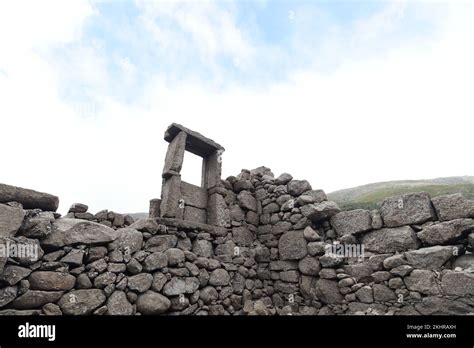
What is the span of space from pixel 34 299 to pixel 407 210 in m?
5.60

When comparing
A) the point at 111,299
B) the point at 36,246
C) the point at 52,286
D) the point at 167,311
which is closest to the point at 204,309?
the point at 167,311

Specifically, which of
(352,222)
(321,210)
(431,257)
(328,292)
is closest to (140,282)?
(328,292)

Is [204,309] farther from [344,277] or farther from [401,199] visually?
[401,199]

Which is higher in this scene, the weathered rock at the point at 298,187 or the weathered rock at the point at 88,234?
the weathered rock at the point at 298,187

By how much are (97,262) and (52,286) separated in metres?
0.57

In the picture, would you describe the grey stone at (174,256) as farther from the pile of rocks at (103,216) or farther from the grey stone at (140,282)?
the pile of rocks at (103,216)

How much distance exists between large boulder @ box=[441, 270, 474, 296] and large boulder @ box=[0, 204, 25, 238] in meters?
5.77

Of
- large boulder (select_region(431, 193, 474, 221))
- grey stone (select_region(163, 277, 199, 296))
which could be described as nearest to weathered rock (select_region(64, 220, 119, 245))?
grey stone (select_region(163, 277, 199, 296))

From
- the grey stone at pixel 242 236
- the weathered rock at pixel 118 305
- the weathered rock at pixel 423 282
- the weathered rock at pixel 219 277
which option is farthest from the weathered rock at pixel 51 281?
the weathered rock at pixel 423 282

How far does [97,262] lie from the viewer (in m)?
3.83

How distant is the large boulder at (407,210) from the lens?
4.48m

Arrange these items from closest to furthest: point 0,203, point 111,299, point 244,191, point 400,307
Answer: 1. point 0,203
2. point 111,299
3. point 400,307
4. point 244,191

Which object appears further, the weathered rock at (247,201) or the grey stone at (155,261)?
the weathered rock at (247,201)

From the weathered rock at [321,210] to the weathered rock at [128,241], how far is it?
3.37 meters
